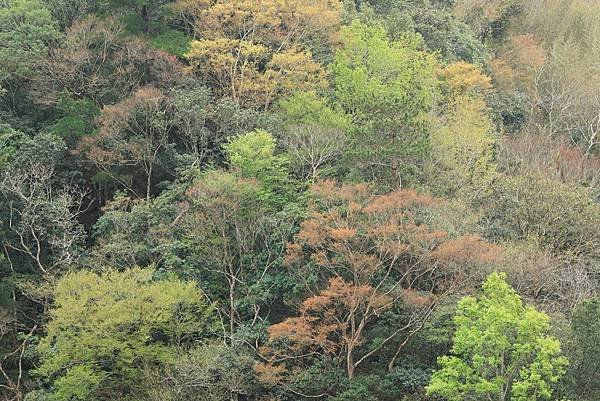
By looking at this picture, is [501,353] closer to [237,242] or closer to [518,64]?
[237,242]

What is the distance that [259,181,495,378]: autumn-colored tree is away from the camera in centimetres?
2397

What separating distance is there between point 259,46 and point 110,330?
16.1 metres

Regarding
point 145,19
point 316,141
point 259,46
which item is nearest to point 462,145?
point 316,141

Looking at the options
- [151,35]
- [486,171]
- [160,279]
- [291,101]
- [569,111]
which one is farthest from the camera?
[569,111]

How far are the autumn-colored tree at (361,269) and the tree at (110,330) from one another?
12.1 feet

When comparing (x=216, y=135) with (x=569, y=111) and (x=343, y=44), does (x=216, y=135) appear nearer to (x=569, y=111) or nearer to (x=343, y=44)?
(x=343, y=44)

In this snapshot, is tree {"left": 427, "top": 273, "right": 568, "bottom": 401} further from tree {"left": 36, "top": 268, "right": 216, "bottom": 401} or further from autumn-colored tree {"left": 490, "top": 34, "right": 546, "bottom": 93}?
autumn-colored tree {"left": 490, "top": 34, "right": 546, "bottom": 93}

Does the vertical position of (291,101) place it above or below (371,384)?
above

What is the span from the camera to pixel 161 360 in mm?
25234

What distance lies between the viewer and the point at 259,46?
34.6m

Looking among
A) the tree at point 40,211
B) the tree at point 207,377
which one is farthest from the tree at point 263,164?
the tree at point 40,211

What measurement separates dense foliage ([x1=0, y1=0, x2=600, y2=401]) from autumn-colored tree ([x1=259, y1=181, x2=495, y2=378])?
10 centimetres

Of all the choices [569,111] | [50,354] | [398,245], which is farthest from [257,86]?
[569,111]

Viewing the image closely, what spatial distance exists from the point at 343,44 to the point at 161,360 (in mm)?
19724
